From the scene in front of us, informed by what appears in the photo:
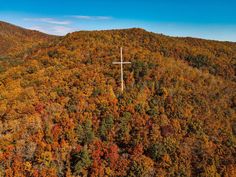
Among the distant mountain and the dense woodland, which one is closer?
the dense woodland

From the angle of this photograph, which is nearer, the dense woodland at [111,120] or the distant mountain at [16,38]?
the dense woodland at [111,120]

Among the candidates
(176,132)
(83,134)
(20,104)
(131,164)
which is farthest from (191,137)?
(20,104)

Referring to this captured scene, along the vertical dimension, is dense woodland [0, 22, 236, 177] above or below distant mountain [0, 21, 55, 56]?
below

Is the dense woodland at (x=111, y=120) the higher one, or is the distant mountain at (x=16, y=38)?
the distant mountain at (x=16, y=38)

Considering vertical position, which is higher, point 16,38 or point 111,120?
point 16,38

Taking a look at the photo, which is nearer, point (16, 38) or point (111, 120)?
point (111, 120)
